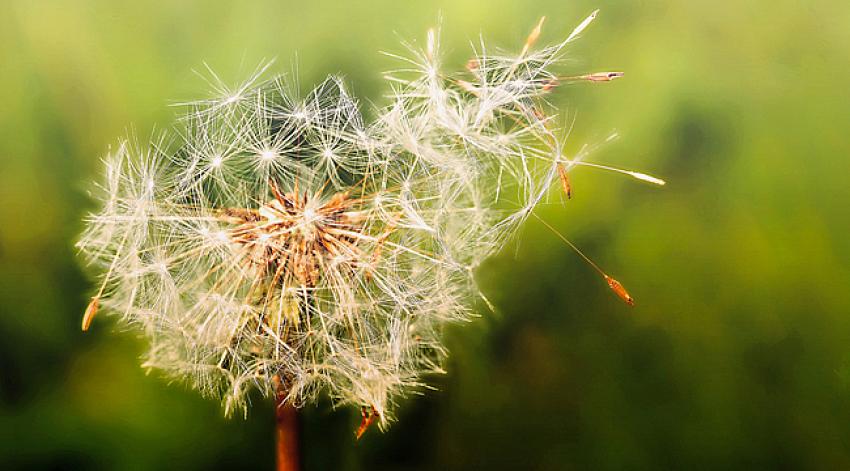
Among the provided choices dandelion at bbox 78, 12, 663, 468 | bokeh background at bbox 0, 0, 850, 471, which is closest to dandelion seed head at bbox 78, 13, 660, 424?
dandelion at bbox 78, 12, 663, 468

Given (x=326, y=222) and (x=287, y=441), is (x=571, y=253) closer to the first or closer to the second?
(x=326, y=222)

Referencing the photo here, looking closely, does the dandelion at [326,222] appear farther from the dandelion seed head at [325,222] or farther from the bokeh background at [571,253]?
the bokeh background at [571,253]

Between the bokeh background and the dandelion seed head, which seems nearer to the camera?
the dandelion seed head

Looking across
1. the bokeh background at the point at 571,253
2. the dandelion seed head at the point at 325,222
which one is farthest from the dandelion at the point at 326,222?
the bokeh background at the point at 571,253

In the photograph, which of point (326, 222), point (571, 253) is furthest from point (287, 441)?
point (571, 253)

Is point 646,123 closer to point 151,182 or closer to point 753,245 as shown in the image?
point 753,245

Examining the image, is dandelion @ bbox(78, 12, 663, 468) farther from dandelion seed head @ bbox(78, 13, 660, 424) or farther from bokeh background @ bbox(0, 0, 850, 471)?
bokeh background @ bbox(0, 0, 850, 471)
